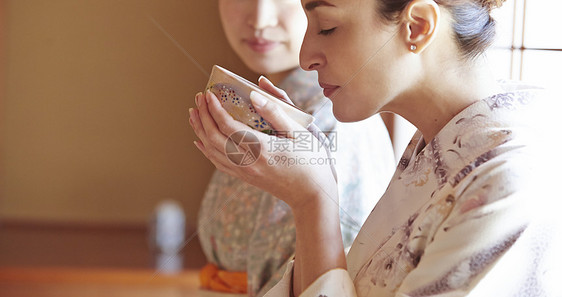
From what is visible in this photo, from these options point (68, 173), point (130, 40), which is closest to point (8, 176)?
point (68, 173)

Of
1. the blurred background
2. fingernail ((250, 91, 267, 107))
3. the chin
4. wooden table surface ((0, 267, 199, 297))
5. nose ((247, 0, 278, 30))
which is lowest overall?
wooden table surface ((0, 267, 199, 297))

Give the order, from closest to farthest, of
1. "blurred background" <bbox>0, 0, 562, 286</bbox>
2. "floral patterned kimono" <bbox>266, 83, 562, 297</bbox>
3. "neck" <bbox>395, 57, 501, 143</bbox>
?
1. "floral patterned kimono" <bbox>266, 83, 562, 297</bbox>
2. "neck" <bbox>395, 57, 501, 143</bbox>
3. "blurred background" <bbox>0, 0, 562, 286</bbox>

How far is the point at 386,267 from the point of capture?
0.64 metres

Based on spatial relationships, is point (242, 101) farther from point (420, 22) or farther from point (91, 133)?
point (91, 133)

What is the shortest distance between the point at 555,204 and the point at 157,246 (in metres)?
1.89

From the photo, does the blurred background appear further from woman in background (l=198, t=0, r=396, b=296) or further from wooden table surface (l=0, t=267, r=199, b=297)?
woman in background (l=198, t=0, r=396, b=296)

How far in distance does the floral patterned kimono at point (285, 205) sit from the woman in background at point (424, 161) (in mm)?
191

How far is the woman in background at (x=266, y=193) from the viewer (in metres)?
0.94

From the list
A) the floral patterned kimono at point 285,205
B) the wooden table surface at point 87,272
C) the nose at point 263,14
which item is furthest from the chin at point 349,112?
the wooden table surface at point 87,272

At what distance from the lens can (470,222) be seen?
0.54 metres

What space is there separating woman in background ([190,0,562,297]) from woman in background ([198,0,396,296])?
20 cm

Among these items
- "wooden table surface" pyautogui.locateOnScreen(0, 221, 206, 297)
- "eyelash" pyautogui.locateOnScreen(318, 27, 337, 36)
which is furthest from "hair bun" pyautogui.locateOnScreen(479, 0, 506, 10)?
"wooden table surface" pyautogui.locateOnScreen(0, 221, 206, 297)

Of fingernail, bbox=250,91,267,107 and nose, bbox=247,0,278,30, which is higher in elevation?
nose, bbox=247,0,278,30

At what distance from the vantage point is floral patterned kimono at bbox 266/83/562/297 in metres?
0.54
